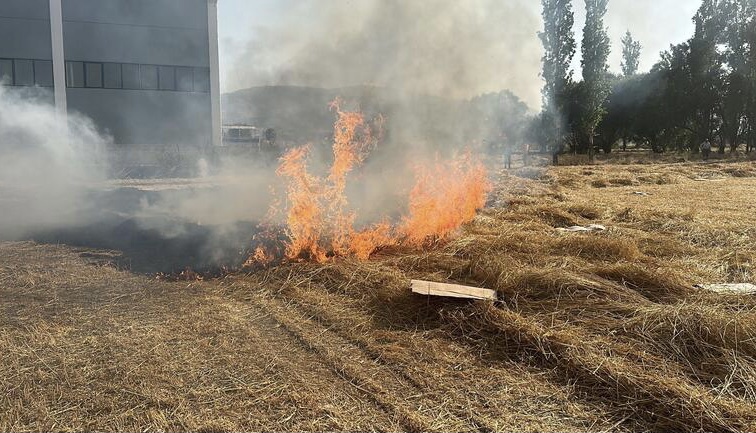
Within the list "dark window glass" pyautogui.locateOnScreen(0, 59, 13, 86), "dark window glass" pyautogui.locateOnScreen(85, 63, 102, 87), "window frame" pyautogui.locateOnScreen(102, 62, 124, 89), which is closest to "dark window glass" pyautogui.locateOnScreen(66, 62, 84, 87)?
"dark window glass" pyautogui.locateOnScreen(85, 63, 102, 87)

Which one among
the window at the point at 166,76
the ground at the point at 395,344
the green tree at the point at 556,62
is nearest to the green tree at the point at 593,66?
the green tree at the point at 556,62

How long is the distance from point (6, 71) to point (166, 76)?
6.35 metres

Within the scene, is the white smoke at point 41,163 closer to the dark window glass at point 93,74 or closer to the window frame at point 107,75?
the dark window glass at point 93,74

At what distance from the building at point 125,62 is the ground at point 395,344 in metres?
18.9

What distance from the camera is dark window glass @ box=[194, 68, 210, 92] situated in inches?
968

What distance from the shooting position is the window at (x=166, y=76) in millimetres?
24094

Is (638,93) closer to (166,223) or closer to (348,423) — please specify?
(166,223)

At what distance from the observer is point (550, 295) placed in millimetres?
5105

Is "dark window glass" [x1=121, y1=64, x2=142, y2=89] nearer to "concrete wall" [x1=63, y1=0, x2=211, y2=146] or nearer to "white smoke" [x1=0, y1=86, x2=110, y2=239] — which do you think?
"concrete wall" [x1=63, y1=0, x2=211, y2=146]

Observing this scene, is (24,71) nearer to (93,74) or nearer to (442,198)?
(93,74)

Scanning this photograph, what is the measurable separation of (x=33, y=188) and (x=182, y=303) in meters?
11.3

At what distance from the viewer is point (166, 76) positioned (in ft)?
79.2

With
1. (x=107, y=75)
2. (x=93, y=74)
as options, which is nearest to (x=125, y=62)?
(x=107, y=75)

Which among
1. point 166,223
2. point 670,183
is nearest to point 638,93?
point 670,183
